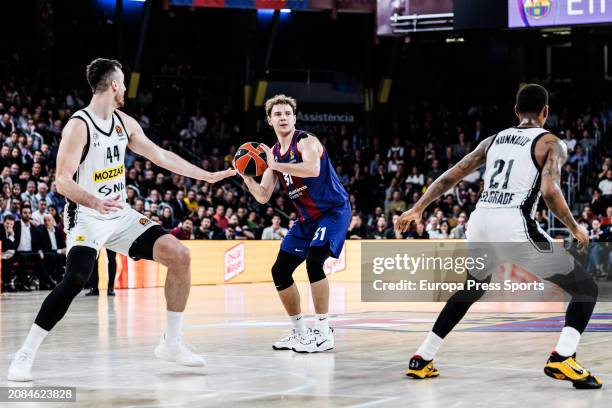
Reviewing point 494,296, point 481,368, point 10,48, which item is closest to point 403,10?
point 494,296

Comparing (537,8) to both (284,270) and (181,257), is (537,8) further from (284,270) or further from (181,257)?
(181,257)

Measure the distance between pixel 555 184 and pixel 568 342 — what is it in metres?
1.12

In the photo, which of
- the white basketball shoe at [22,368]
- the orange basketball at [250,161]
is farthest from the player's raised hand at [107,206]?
the orange basketball at [250,161]

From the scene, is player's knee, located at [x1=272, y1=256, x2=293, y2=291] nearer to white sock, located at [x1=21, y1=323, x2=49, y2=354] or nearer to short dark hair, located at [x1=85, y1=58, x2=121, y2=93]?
short dark hair, located at [x1=85, y1=58, x2=121, y2=93]

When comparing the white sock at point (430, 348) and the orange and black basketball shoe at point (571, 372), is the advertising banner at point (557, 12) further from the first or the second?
the orange and black basketball shoe at point (571, 372)

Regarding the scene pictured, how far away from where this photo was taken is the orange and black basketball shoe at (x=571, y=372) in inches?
275

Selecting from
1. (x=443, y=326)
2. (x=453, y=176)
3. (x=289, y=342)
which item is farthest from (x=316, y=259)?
(x=443, y=326)

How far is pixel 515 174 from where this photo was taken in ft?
24.0

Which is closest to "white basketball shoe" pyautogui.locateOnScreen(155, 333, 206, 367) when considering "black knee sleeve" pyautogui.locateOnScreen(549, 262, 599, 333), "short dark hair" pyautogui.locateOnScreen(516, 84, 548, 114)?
"black knee sleeve" pyautogui.locateOnScreen(549, 262, 599, 333)

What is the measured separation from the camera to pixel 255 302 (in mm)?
16875

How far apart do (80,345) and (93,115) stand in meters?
3.01

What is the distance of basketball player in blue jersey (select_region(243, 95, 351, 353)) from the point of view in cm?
955

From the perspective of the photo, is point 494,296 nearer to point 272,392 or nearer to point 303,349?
point 303,349

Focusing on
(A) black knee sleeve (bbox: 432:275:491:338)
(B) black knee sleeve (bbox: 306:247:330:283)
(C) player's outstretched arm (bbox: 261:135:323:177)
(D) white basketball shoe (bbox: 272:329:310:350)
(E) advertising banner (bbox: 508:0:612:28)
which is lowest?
(D) white basketball shoe (bbox: 272:329:310:350)
